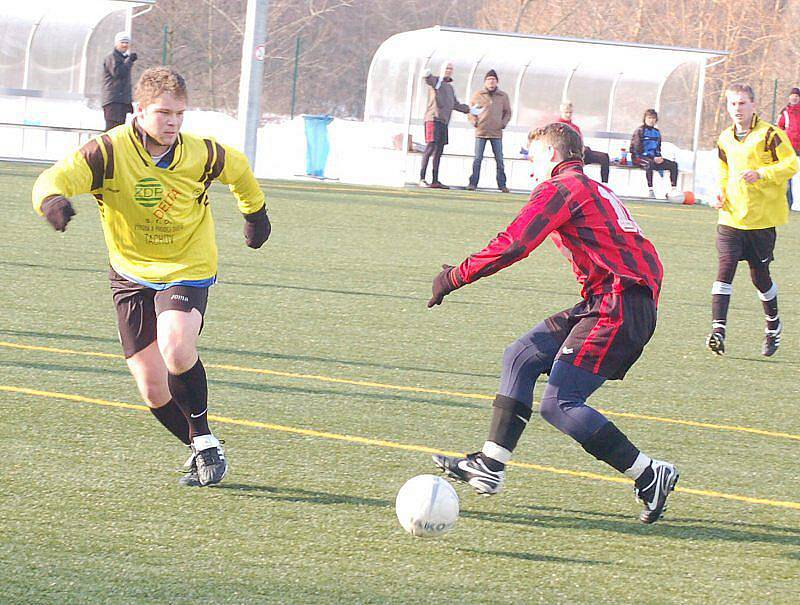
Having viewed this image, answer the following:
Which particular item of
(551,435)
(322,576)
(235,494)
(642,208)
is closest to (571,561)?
(322,576)

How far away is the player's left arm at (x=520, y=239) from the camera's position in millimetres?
4629

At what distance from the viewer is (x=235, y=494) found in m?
4.88

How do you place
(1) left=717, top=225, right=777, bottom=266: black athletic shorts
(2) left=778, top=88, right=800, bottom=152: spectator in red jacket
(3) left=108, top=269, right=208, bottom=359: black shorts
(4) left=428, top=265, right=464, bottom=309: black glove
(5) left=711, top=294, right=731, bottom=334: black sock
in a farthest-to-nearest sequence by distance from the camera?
(2) left=778, top=88, right=800, bottom=152: spectator in red jacket < (1) left=717, top=225, right=777, bottom=266: black athletic shorts < (5) left=711, top=294, right=731, bottom=334: black sock < (3) left=108, top=269, right=208, bottom=359: black shorts < (4) left=428, top=265, right=464, bottom=309: black glove

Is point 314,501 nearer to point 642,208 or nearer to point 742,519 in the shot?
point 742,519

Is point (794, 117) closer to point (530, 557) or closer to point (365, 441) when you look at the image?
point (365, 441)

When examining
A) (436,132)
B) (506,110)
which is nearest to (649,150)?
(506,110)

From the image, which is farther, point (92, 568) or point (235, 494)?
point (235, 494)

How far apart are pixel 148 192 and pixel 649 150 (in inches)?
759

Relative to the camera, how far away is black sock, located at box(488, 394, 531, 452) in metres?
4.95

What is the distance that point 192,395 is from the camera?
500 cm

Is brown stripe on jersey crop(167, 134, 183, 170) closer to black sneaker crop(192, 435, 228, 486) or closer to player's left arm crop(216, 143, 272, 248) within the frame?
player's left arm crop(216, 143, 272, 248)

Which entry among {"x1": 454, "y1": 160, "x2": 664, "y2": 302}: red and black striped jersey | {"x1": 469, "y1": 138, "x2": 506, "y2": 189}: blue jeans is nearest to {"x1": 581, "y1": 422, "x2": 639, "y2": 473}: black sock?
{"x1": 454, "y1": 160, "x2": 664, "y2": 302}: red and black striped jersey

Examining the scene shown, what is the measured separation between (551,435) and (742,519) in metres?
1.35

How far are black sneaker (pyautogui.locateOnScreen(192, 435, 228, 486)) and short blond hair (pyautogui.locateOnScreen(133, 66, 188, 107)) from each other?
1.23 meters
